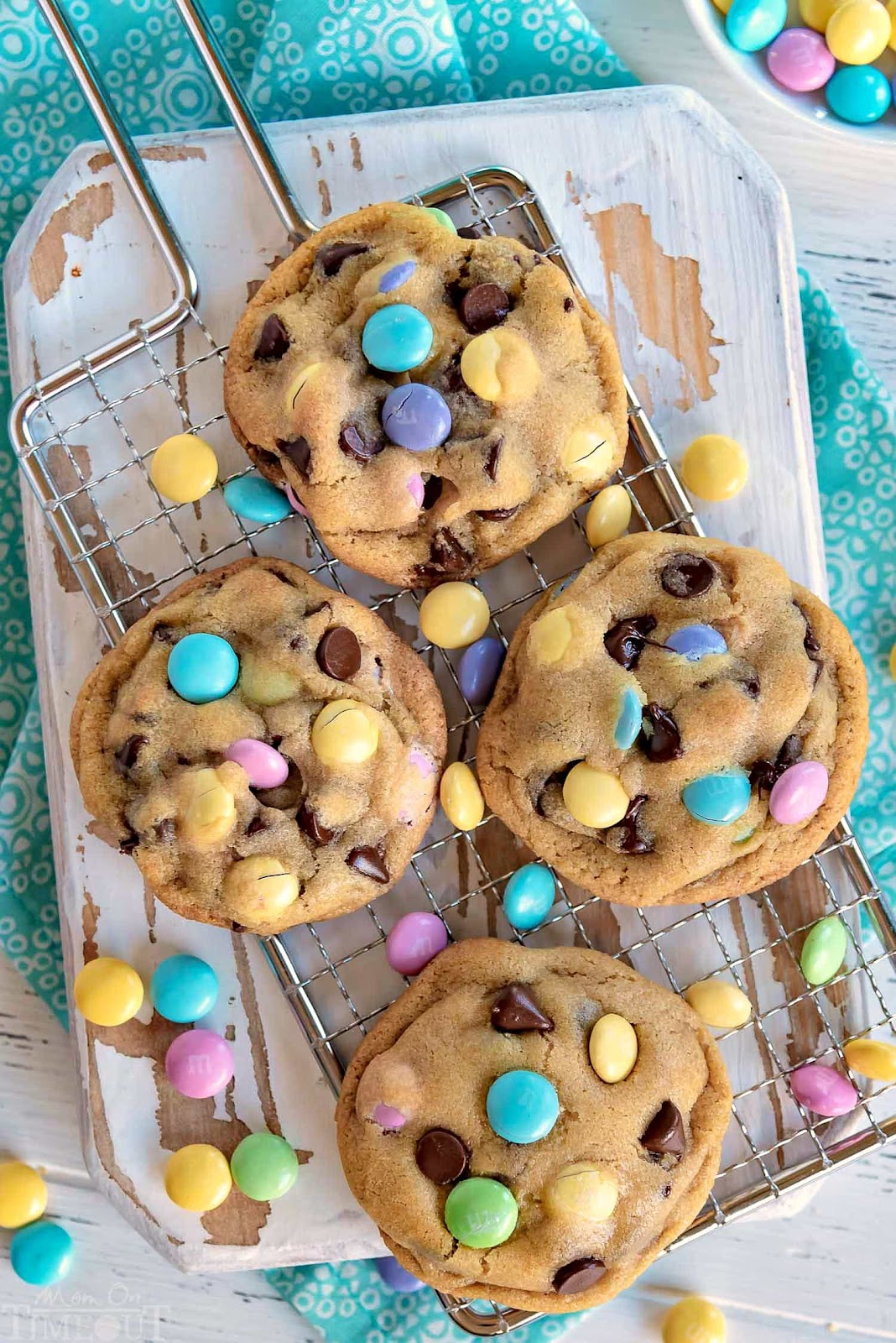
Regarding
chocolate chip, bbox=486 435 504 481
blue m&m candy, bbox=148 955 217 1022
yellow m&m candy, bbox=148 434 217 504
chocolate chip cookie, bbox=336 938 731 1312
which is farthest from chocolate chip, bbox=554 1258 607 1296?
yellow m&m candy, bbox=148 434 217 504

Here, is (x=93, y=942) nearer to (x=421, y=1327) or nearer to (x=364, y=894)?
(x=364, y=894)

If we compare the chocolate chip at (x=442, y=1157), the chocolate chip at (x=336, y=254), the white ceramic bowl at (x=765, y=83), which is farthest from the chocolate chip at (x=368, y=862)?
the white ceramic bowl at (x=765, y=83)

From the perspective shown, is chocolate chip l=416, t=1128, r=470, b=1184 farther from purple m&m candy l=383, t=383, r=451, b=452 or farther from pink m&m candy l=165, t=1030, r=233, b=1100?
purple m&m candy l=383, t=383, r=451, b=452

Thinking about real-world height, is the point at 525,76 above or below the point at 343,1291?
above

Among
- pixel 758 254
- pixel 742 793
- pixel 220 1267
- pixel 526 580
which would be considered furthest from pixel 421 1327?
pixel 758 254

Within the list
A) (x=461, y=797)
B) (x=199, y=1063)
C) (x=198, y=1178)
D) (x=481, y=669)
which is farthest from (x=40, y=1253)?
(x=481, y=669)

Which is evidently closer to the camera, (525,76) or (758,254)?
(758,254)
